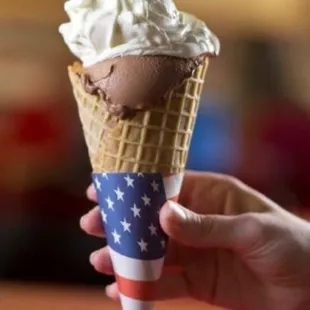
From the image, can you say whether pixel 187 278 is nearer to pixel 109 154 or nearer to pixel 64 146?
pixel 109 154

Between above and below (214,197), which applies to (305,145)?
below

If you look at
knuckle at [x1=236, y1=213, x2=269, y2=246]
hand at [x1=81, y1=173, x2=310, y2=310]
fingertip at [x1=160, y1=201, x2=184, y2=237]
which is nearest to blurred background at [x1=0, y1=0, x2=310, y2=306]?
hand at [x1=81, y1=173, x2=310, y2=310]

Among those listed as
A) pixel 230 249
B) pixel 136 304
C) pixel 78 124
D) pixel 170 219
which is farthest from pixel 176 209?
pixel 78 124

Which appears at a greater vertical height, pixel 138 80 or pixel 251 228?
pixel 138 80

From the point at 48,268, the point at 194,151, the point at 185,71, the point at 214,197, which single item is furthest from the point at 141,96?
the point at 48,268

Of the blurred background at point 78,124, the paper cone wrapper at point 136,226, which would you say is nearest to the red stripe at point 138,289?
the paper cone wrapper at point 136,226

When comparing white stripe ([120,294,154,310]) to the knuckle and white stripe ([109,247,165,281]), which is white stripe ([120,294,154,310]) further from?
the knuckle

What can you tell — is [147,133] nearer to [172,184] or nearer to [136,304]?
[172,184]
